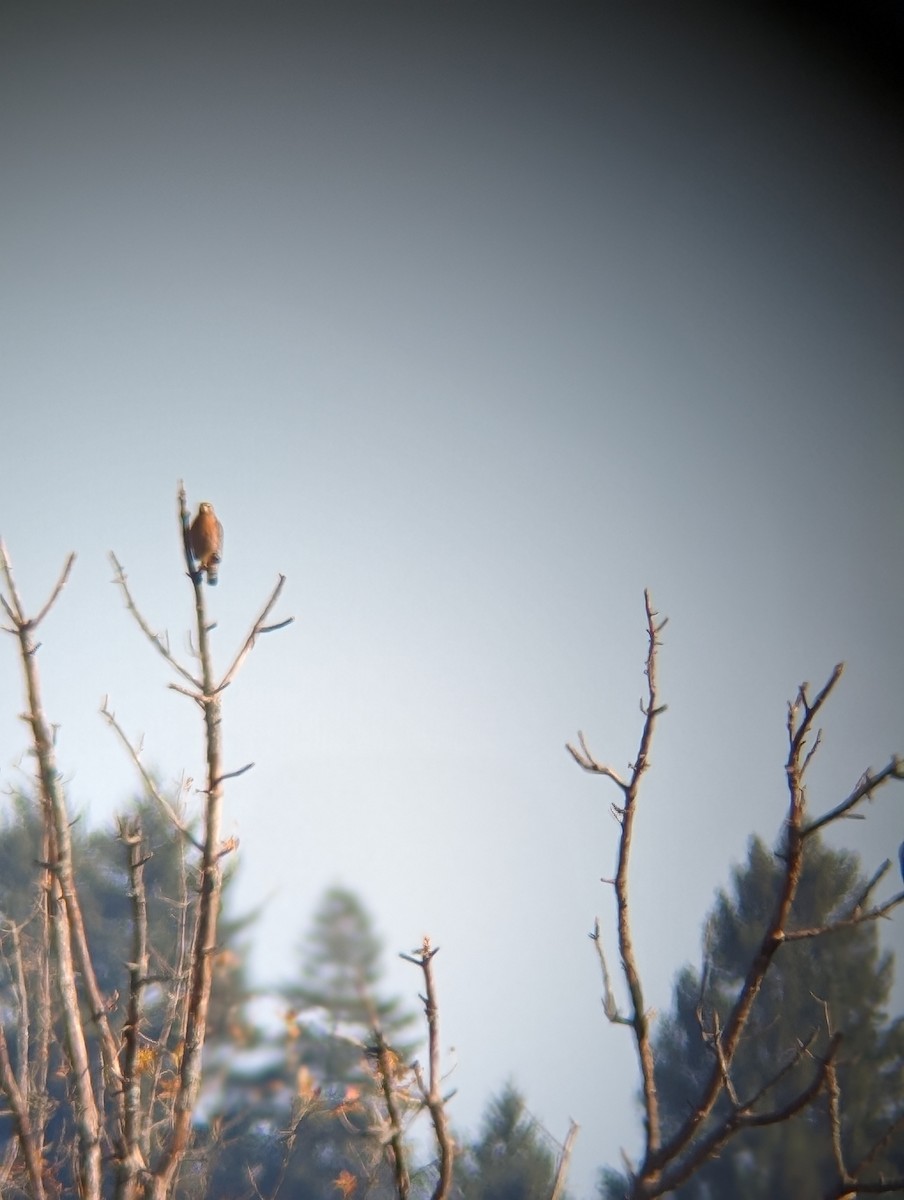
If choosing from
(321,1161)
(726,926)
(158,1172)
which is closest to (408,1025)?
(321,1161)

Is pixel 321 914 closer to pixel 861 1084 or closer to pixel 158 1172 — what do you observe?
pixel 861 1084

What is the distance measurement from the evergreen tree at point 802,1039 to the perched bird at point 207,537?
9865 millimetres

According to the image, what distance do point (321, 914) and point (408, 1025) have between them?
1.76m

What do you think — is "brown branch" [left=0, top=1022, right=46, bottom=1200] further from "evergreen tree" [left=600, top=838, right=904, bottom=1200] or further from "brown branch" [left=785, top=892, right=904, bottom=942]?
"evergreen tree" [left=600, top=838, right=904, bottom=1200]

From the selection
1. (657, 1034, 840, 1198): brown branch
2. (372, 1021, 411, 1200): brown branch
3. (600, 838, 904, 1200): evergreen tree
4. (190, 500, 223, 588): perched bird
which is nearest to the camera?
(372, 1021, 411, 1200): brown branch

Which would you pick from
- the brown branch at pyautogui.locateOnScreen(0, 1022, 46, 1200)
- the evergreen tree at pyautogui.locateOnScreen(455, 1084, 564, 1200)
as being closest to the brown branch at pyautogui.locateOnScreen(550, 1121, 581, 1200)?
the brown branch at pyautogui.locateOnScreen(0, 1022, 46, 1200)

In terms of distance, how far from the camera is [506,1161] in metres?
12.9

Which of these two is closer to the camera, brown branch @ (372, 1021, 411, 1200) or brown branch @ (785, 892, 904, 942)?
brown branch @ (372, 1021, 411, 1200)

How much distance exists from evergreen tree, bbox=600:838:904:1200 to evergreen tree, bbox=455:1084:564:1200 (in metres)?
1.85

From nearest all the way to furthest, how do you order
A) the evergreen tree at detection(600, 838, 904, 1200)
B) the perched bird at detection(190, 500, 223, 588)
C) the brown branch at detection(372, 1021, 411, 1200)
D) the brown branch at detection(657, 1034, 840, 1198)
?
the brown branch at detection(372, 1021, 411, 1200) < the brown branch at detection(657, 1034, 840, 1198) < the perched bird at detection(190, 500, 223, 588) < the evergreen tree at detection(600, 838, 904, 1200)

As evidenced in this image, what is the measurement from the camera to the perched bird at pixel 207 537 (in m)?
1.73

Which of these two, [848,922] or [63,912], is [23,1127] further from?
[848,922]

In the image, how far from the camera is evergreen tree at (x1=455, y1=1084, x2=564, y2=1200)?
488 inches

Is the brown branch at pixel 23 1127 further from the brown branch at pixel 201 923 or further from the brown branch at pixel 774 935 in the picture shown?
the brown branch at pixel 774 935
